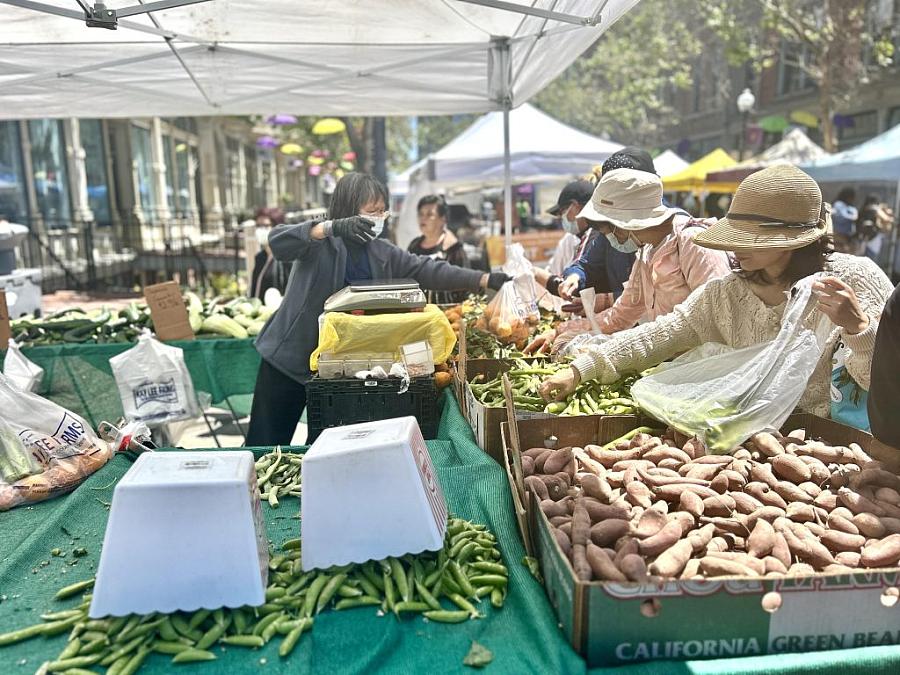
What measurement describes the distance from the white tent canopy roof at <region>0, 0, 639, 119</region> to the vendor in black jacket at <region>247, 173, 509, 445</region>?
4.64 ft

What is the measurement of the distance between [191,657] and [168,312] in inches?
179

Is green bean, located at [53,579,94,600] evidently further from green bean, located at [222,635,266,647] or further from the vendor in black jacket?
the vendor in black jacket

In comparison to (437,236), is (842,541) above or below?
below

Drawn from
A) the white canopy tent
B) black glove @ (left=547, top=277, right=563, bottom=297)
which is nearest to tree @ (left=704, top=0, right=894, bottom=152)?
the white canopy tent

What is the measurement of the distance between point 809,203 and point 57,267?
1673 cm

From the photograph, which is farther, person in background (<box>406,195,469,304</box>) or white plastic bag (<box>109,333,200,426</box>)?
person in background (<box>406,195,469,304</box>)

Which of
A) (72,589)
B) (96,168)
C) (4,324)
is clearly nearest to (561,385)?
(72,589)

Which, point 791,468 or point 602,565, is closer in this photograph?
point 602,565

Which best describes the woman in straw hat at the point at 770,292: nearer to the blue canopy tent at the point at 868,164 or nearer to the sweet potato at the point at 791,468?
the sweet potato at the point at 791,468

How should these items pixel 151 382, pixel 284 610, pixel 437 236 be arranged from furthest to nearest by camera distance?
1. pixel 437 236
2. pixel 151 382
3. pixel 284 610

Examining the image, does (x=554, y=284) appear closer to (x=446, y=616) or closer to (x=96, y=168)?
(x=446, y=616)

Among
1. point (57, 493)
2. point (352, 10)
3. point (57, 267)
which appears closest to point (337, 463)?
point (57, 493)

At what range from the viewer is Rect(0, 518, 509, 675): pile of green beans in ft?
5.70

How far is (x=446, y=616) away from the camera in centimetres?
185
